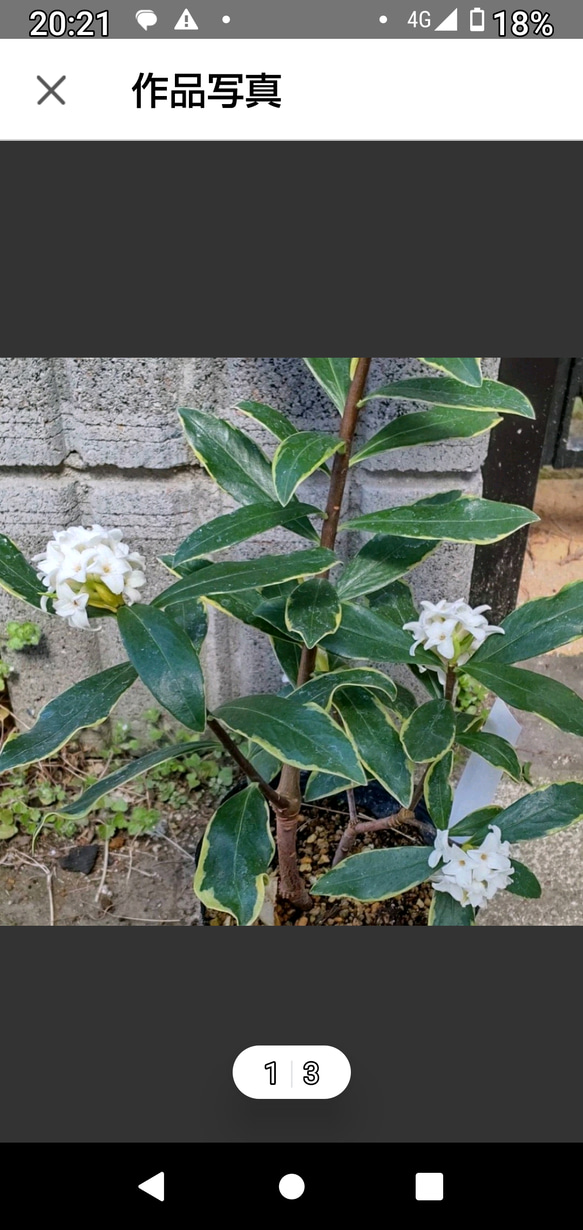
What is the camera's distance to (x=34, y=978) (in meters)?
0.52

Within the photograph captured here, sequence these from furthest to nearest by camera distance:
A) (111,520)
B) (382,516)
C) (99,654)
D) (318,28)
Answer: (99,654) < (111,520) < (382,516) < (318,28)

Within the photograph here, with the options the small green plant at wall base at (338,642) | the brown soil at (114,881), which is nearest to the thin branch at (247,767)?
the small green plant at wall base at (338,642)

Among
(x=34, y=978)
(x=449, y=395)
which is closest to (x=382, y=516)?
(x=449, y=395)

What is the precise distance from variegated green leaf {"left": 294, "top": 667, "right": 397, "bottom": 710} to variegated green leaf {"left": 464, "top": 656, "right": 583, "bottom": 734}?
0.07 m

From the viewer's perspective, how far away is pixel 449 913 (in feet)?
2.02

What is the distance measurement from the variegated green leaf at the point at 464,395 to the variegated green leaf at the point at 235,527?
11 centimetres

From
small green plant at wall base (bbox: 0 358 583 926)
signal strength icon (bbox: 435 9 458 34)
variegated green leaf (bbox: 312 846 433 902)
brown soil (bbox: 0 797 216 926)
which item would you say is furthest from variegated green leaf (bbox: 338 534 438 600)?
brown soil (bbox: 0 797 216 926)

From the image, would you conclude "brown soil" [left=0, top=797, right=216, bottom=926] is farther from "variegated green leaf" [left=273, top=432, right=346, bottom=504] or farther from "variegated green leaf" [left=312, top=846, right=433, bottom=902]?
"variegated green leaf" [left=273, top=432, right=346, bottom=504]

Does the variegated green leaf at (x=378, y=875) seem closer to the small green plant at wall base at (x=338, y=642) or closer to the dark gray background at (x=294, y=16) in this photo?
the small green plant at wall base at (x=338, y=642)

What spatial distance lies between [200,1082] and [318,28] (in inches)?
24.9

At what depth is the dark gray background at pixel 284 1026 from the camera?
20.4 inches
